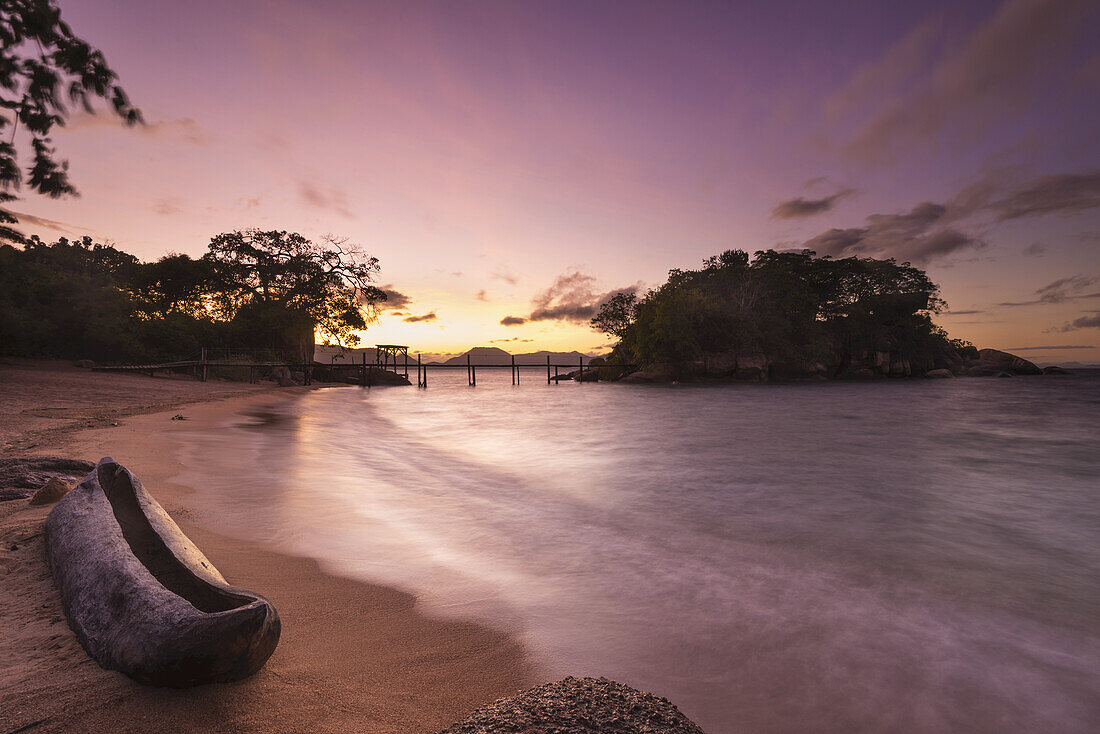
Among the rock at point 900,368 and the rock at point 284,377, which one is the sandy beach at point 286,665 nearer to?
the rock at point 284,377

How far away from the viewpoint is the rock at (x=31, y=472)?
4070 millimetres

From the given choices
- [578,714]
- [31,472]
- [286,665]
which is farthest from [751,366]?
[578,714]

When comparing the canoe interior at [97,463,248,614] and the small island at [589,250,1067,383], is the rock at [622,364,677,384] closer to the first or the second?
the small island at [589,250,1067,383]

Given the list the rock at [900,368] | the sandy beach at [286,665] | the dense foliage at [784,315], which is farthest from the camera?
the rock at [900,368]

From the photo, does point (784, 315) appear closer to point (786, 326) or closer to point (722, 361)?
point (786, 326)

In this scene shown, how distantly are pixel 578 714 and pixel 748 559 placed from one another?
3.51 m

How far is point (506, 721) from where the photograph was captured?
4.44 feet

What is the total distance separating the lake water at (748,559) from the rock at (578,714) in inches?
40.1

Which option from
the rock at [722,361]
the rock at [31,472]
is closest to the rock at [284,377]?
the rock at [31,472]

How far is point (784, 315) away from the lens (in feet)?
146

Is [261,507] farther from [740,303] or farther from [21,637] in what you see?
[740,303]

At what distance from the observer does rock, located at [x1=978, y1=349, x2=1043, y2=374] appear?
182 ft

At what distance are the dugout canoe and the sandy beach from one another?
87 millimetres

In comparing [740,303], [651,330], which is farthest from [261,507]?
[740,303]
